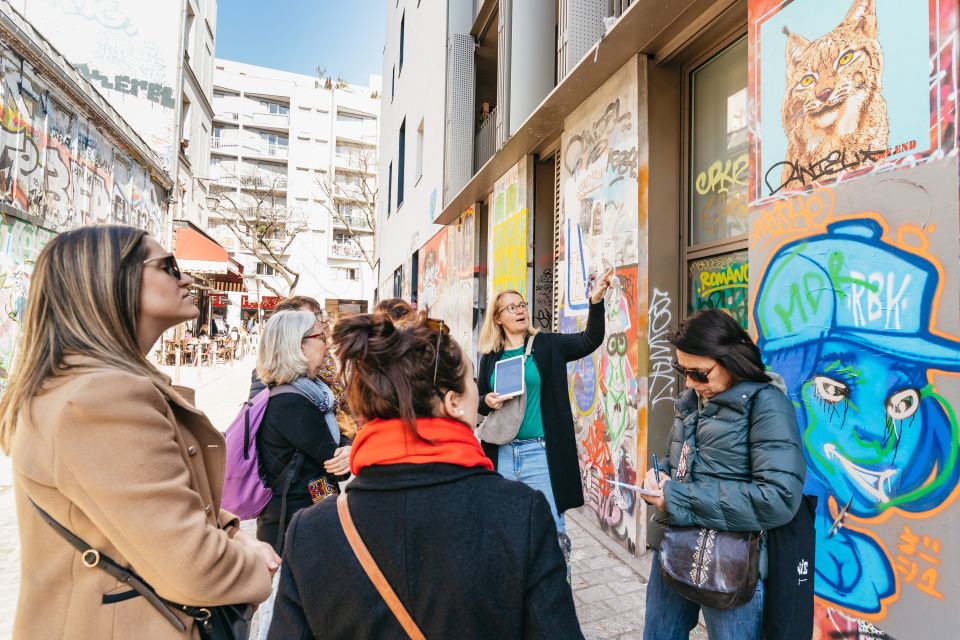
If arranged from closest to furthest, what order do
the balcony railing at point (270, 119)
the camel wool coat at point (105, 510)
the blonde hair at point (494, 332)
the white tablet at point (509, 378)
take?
1. the camel wool coat at point (105, 510)
2. the white tablet at point (509, 378)
3. the blonde hair at point (494, 332)
4. the balcony railing at point (270, 119)

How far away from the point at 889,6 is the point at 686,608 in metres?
2.82

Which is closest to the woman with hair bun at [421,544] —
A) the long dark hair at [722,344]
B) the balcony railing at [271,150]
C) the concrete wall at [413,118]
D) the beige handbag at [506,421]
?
the long dark hair at [722,344]

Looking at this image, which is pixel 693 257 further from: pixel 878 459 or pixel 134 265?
pixel 134 265

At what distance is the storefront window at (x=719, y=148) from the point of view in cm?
392

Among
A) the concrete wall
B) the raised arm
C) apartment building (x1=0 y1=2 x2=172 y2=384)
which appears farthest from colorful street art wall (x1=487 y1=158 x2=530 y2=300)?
apartment building (x1=0 y1=2 x2=172 y2=384)

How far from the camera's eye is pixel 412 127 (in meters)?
14.9

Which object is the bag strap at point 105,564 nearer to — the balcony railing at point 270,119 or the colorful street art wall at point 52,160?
the colorful street art wall at point 52,160

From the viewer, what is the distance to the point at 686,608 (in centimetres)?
227

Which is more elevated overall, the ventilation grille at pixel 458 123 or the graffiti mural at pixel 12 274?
the ventilation grille at pixel 458 123

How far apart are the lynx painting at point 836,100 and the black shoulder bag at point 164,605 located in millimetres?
3088

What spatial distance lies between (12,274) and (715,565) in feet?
37.9

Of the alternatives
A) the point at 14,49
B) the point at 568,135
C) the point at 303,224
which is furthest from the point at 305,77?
the point at 568,135

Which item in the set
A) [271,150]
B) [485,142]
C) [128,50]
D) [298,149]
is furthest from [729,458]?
[271,150]

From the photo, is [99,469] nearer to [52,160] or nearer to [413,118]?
[52,160]
